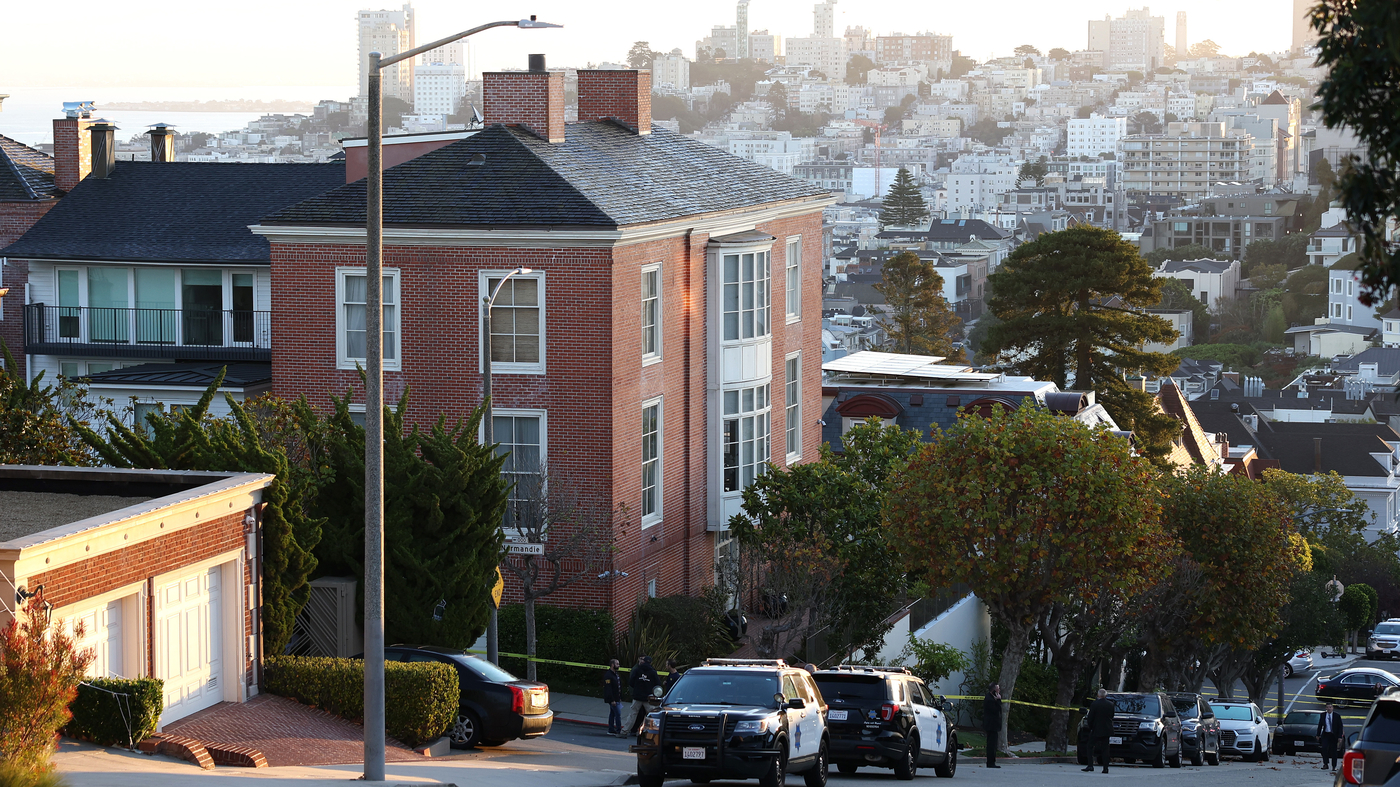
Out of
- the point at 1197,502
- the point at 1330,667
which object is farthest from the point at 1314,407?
the point at 1197,502

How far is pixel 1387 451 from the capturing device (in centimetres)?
13175

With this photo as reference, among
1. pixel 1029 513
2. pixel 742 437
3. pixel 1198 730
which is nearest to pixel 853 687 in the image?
pixel 1029 513

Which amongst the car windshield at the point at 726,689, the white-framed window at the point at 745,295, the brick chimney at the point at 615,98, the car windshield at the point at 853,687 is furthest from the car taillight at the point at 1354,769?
the brick chimney at the point at 615,98

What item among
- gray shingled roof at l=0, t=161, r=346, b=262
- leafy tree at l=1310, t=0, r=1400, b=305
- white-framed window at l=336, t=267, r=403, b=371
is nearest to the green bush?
leafy tree at l=1310, t=0, r=1400, b=305

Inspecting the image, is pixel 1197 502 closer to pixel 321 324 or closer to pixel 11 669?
pixel 321 324

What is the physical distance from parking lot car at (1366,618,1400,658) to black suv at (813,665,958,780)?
216 feet

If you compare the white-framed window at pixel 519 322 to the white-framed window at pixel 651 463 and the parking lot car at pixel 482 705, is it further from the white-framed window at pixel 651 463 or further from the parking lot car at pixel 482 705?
the parking lot car at pixel 482 705

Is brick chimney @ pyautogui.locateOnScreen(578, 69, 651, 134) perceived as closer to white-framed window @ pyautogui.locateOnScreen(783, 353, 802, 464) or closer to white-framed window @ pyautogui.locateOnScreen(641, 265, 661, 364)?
white-framed window @ pyautogui.locateOnScreen(783, 353, 802, 464)

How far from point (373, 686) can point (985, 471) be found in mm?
18121

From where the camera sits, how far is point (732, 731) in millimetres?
21109

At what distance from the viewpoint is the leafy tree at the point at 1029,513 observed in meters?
34.5

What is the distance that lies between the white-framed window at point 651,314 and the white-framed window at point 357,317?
17.3 ft

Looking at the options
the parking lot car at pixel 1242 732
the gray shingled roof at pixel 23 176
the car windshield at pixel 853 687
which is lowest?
the parking lot car at pixel 1242 732

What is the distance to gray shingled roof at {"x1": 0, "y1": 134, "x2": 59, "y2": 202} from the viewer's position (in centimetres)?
5291
